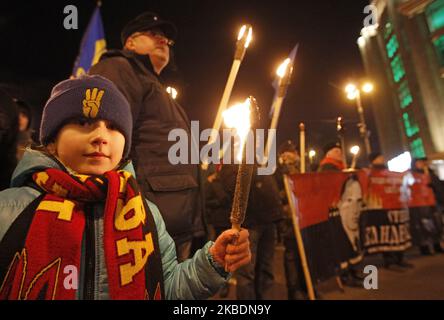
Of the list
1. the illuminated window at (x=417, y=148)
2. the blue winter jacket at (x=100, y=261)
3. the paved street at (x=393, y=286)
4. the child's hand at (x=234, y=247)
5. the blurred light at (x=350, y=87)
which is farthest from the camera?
the illuminated window at (x=417, y=148)

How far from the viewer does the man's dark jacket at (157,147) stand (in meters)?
1.72

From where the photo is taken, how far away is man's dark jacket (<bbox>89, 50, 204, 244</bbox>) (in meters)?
1.72

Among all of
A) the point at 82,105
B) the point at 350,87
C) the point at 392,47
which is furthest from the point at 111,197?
the point at 392,47

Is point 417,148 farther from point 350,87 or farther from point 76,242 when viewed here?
point 76,242

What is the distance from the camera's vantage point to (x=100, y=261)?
1.20m

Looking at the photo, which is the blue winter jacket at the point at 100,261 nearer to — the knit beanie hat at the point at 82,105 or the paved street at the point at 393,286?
the knit beanie hat at the point at 82,105

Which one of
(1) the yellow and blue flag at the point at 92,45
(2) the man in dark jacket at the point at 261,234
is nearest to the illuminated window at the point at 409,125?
(1) the yellow and blue flag at the point at 92,45

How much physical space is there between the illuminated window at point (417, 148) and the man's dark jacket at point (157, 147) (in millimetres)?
37735

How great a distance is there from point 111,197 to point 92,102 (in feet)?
1.55

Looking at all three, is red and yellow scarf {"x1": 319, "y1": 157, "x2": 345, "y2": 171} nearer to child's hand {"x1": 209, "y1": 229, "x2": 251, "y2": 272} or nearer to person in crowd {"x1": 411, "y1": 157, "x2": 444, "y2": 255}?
person in crowd {"x1": 411, "y1": 157, "x2": 444, "y2": 255}

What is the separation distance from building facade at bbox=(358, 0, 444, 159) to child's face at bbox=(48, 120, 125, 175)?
19.0 m

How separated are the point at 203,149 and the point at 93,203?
4.34 feet

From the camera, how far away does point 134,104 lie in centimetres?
184

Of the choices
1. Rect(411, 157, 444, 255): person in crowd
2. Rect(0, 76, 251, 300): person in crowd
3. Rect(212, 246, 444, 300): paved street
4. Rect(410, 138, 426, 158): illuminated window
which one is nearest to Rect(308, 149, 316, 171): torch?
Rect(212, 246, 444, 300): paved street
